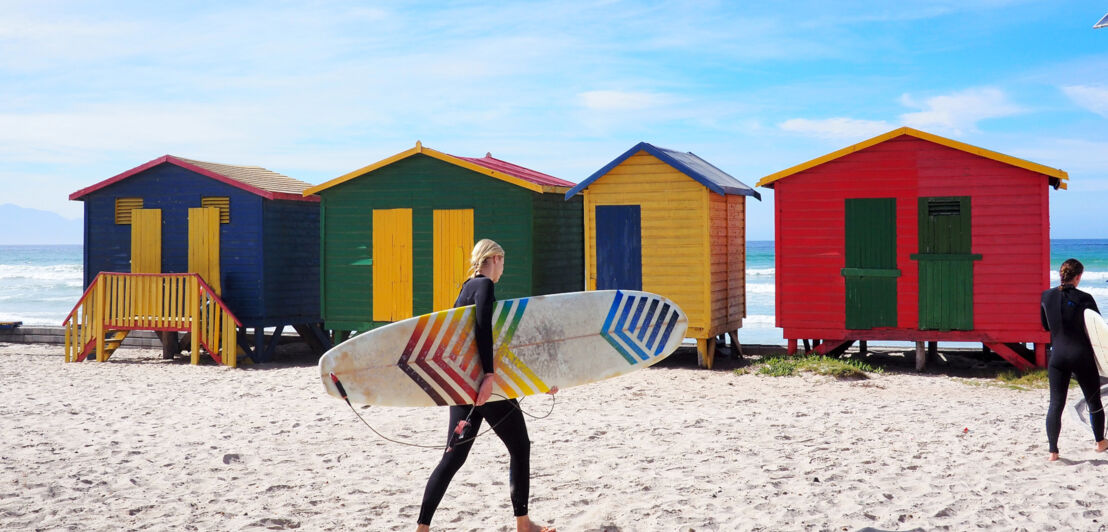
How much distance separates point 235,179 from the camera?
14375 millimetres

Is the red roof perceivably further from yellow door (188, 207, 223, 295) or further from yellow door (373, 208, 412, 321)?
yellow door (188, 207, 223, 295)

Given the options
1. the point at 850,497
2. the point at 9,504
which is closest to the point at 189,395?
the point at 9,504

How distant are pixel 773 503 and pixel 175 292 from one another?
424 inches

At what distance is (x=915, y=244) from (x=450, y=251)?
6.00 metres

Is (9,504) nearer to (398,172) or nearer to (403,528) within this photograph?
(403,528)

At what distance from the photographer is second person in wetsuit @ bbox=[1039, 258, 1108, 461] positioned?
6520mm

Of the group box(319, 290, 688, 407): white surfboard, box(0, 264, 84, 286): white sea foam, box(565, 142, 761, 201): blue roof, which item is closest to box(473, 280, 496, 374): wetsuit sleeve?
box(319, 290, 688, 407): white surfboard

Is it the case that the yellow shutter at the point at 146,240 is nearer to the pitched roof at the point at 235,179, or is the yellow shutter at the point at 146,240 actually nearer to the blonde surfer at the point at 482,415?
the pitched roof at the point at 235,179

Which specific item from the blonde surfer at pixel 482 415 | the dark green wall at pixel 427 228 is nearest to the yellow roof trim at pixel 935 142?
the dark green wall at pixel 427 228

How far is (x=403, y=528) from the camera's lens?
5438 mm

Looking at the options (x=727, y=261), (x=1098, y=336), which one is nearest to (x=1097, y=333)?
(x=1098, y=336)

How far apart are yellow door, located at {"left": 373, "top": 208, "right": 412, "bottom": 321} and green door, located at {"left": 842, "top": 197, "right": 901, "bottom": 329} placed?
19.2ft

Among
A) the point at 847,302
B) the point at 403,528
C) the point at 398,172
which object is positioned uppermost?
the point at 398,172

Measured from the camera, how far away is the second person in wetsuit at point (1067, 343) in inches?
257
